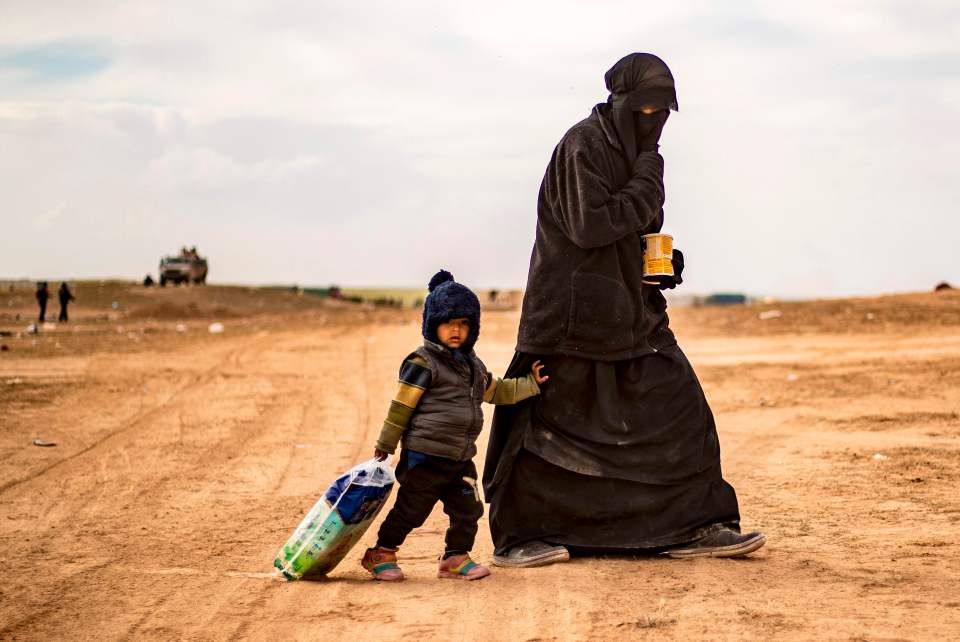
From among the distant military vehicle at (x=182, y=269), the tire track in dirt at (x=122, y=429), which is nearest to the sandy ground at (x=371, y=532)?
the tire track in dirt at (x=122, y=429)

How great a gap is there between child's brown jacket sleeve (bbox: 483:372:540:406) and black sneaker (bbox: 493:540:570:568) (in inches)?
27.6

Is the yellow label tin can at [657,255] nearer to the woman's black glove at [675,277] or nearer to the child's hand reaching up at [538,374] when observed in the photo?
the woman's black glove at [675,277]

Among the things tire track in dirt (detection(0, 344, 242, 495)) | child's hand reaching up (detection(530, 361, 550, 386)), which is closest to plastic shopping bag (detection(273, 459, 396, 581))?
child's hand reaching up (detection(530, 361, 550, 386))

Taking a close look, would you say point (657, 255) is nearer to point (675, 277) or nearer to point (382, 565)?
point (675, 277)

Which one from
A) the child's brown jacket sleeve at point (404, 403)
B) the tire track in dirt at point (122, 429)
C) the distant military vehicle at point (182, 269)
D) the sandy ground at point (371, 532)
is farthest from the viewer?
the distant military vehicle at point (182, 269)

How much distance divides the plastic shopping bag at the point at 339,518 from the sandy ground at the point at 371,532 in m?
0.12

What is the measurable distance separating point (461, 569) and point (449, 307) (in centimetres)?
122

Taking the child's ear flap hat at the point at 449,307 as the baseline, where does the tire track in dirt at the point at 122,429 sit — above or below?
below

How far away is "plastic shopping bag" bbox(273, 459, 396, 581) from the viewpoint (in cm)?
604

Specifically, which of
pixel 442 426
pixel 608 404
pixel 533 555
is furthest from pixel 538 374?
pixel 533 555

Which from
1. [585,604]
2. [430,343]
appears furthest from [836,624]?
[430,343]

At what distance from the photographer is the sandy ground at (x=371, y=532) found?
5.29 meters

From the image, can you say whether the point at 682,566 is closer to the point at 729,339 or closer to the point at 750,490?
the point at 750,490

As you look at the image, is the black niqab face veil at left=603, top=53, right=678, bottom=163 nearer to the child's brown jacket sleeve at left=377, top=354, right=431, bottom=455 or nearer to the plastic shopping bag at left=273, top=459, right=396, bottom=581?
the child's brown jacket sleeve at left=377, top=354, right=431, bottom=455
